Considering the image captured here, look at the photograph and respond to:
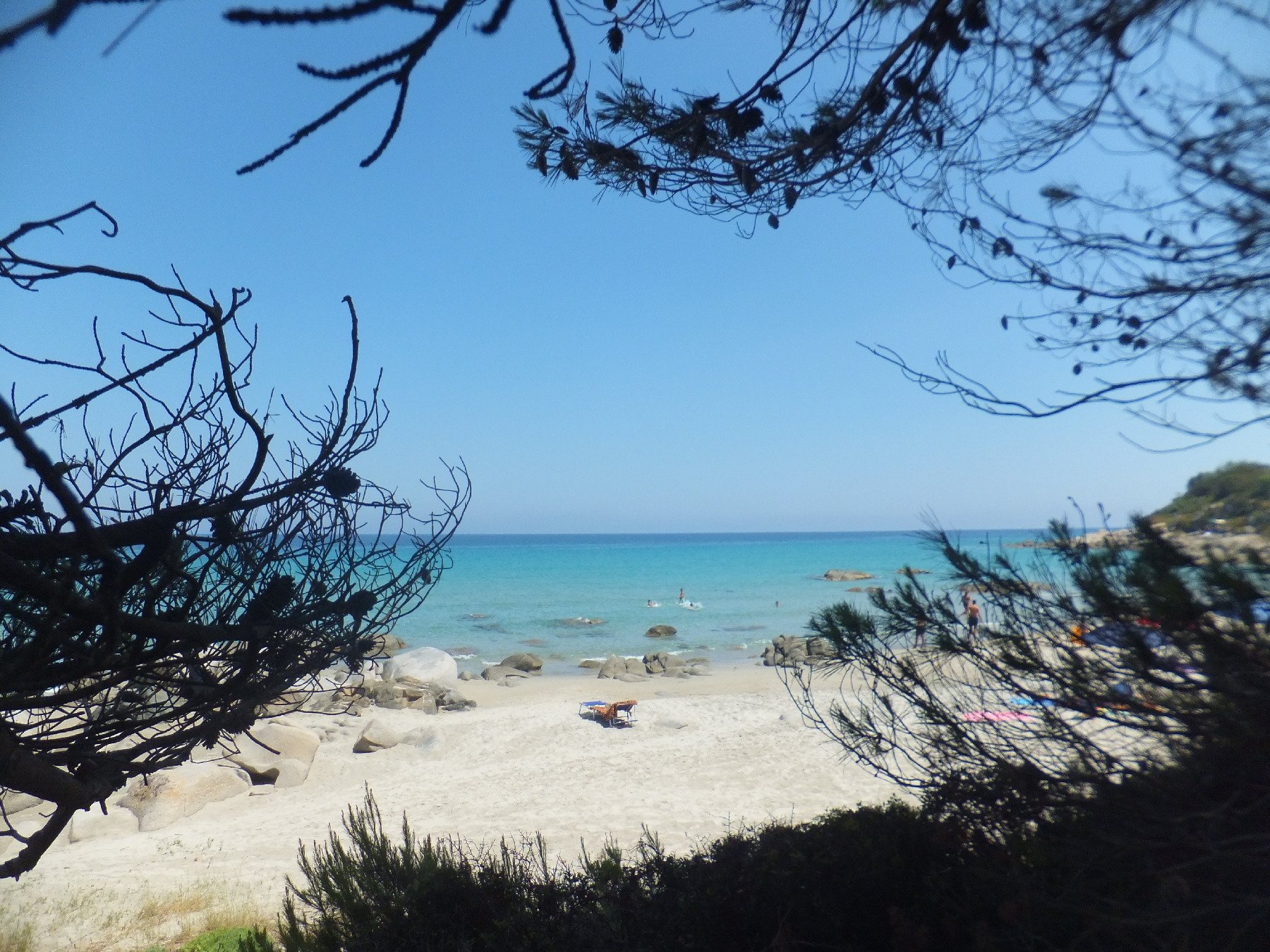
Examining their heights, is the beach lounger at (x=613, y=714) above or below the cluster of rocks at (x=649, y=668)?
above

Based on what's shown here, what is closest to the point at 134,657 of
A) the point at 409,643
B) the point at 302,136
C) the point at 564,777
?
the point at 302,136

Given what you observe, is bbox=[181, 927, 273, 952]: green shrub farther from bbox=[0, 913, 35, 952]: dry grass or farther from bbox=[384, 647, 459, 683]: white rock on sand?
bbox=[384, 647, 459, 683]: white rock on sand

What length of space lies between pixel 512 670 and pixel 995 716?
829 inches

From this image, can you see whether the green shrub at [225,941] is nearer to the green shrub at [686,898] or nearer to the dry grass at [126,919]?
the dry grass at [126,919]

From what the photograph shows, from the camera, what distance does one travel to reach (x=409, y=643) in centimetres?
2906

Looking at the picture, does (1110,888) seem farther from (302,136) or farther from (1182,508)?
(302,136)

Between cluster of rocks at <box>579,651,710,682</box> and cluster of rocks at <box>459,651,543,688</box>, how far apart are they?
65.3 inches

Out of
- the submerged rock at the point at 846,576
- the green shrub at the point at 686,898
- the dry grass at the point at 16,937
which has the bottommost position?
the dry grass at the point at 16,937

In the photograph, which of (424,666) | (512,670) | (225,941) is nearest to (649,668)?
(512,670)

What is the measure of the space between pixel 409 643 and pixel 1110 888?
28.7m

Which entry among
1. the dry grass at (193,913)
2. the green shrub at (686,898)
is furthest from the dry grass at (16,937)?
the green shrub at (686,898)

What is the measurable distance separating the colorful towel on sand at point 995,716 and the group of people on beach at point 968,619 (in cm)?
27

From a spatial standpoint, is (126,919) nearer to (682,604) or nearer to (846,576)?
(682,604)

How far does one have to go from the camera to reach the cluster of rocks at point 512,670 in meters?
21.9
